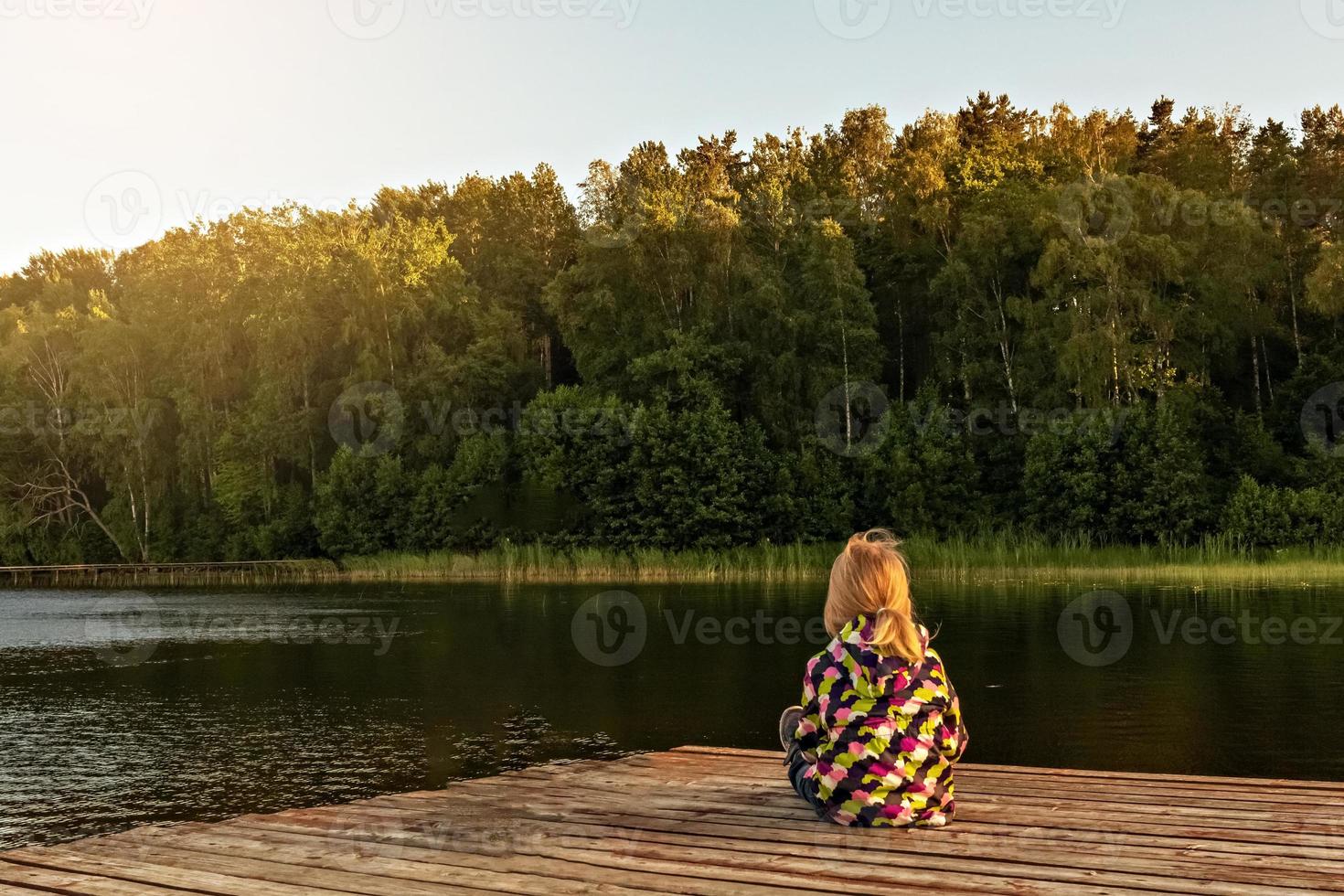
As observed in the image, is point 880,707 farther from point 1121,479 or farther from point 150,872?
point 1121,479

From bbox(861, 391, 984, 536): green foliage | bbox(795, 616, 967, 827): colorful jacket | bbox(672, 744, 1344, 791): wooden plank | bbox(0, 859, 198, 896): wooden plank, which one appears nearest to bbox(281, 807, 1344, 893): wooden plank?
bbox(795, 616, 967, 827): colorful jacket

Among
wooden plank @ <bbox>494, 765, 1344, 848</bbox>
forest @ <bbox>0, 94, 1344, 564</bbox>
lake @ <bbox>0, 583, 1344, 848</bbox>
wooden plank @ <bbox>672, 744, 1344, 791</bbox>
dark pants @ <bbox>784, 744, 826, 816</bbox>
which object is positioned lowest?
lake @ <bbox>0, 583, 1344, 848</bbox>

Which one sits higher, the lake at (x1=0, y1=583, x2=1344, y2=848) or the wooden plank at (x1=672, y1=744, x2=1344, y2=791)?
the wooden plank at (x1=672, y1=744, x2=1344, y2=791)

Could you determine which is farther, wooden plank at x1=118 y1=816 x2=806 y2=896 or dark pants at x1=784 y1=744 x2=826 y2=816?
dark pants at x1=784 y1=744 x2=826 y2=816

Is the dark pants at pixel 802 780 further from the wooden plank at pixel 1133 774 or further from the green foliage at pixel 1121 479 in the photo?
the green foliage at pixel 1121 479

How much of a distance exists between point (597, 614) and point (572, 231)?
144 feet

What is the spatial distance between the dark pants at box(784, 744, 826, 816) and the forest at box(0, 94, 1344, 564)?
49331 mm

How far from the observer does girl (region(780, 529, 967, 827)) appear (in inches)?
267

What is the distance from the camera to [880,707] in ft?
22.7

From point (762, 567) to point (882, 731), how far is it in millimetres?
47987

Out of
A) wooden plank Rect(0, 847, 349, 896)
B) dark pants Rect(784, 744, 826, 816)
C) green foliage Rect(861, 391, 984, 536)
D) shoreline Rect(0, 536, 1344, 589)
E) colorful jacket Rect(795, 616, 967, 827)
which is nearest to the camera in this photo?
wooden plank Rect(0, 847, 349, 896)

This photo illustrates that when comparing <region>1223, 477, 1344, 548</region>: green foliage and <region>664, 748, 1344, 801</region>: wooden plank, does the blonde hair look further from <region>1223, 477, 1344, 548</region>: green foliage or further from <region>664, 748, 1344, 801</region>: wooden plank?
<region>1223, 477, 1344, 548</region>: green foliage

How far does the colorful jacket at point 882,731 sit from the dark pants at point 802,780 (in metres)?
0.27

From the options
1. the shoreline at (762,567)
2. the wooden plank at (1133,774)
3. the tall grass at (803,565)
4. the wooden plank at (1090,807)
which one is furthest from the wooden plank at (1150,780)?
the tall grass at (803,565)
